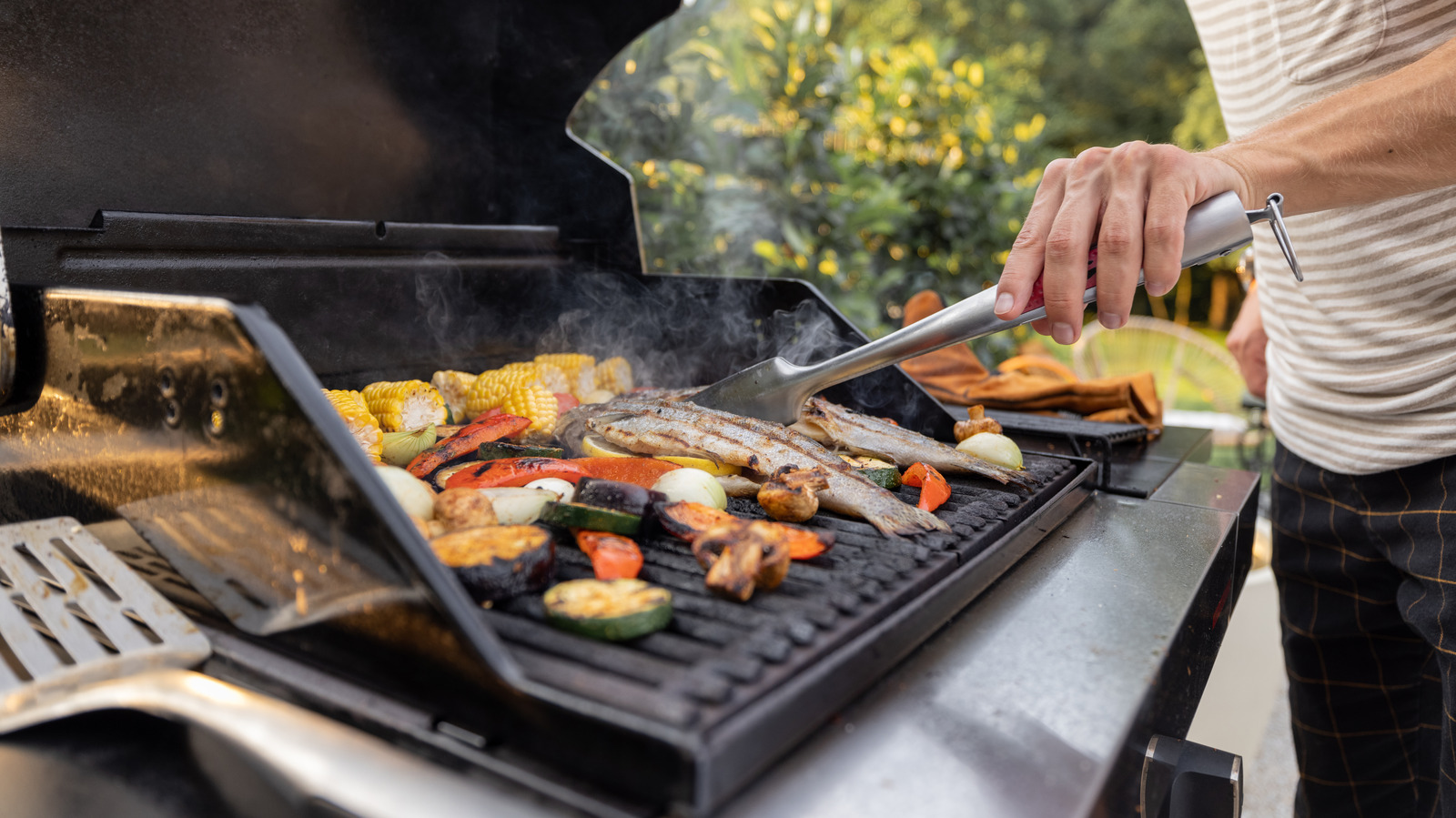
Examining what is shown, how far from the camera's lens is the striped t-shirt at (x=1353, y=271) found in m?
1.61

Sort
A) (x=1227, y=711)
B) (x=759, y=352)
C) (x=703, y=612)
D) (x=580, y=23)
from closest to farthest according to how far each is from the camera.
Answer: (x=703, y=612)
(x=759, y=352)
(x=580, y=23)
(x=1227, y=711)

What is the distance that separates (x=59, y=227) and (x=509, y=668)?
1.28 meters

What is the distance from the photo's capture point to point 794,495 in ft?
4.29

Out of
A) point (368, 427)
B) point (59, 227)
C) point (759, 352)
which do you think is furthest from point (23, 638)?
point (759, 352)

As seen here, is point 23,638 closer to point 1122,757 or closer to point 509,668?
point 509,668

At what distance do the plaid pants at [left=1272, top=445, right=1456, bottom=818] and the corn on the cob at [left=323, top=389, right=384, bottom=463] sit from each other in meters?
2.05

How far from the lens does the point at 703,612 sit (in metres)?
0.99

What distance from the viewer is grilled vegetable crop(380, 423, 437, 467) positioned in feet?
5.23

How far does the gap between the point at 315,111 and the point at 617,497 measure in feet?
4.82

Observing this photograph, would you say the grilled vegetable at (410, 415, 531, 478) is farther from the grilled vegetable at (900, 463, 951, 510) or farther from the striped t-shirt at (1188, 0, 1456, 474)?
the striped t-shirt at (1188, 0, 1456, 474)

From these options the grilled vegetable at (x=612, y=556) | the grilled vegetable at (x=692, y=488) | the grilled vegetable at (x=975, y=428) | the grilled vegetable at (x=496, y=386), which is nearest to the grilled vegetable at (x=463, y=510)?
the grilled vegetable at (x=612, y=556)

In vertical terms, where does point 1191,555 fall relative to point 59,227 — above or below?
below

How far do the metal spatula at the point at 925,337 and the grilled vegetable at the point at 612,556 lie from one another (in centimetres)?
64

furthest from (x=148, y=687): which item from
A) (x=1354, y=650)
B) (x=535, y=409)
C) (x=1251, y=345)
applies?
(x=1251, y=345)
